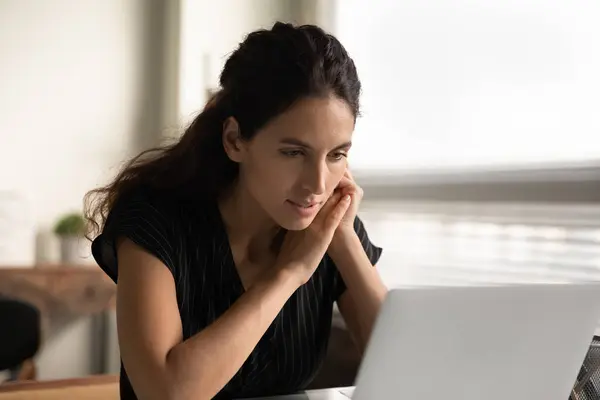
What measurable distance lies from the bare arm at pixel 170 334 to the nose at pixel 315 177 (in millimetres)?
147

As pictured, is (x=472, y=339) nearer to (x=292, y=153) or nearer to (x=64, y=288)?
(x=292, y=153)

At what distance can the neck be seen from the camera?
1.37 meters

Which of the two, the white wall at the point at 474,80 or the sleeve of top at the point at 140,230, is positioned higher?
the white wall at the point at 474,80

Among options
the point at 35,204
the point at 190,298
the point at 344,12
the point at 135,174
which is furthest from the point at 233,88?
the point at 35,204

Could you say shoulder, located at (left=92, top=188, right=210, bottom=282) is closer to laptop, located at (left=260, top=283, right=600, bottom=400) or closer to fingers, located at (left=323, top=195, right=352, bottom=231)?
fingers, located at (left=323, top=195, right=352, bottom=231)

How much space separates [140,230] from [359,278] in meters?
0.41

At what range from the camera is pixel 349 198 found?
136 centimetres

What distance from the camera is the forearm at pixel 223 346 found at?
3.44ft

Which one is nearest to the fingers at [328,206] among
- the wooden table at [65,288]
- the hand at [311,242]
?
the hand at [311,242]

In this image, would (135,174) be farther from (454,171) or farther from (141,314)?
(454,171)

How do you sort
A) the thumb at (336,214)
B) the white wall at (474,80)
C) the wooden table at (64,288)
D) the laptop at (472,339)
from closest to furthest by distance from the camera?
the laptop at (472,339)
the thumb at (336,214)
the white wall at (474,80)
the wooden table at (64,288)

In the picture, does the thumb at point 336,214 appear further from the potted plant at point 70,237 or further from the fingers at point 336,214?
the potted plant at point 70,237

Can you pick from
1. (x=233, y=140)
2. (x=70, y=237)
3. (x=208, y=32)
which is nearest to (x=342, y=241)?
(x=233, y=140)

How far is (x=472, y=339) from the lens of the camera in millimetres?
844
